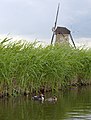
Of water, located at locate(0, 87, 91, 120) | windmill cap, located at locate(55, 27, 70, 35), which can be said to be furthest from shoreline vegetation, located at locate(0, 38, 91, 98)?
windmill cap, located at locate(55, 27, 70, 35)

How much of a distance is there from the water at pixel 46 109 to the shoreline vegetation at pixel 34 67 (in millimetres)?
850

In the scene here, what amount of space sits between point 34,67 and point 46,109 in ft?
13.9

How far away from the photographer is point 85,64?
80.9 feet

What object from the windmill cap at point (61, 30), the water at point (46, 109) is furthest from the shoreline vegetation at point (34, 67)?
the windmill cap at point (61, 30)

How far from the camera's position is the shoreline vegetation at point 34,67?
16969 millimetres

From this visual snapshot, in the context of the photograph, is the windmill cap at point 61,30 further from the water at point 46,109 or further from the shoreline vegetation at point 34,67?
the water at point 46,109

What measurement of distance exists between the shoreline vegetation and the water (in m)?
0.85

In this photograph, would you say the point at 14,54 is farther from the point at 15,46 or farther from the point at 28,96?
the point at 28,96

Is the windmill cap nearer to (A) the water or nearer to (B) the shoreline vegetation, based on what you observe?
(B) the shoreline vegetation

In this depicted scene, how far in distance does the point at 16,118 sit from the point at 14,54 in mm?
5552

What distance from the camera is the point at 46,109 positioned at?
14195 millimetres

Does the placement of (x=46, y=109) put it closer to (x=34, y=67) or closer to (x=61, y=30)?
(x=34, y=67)

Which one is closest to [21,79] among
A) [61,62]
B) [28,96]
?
[28,96]

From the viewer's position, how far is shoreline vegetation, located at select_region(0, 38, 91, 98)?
55.7 feet
